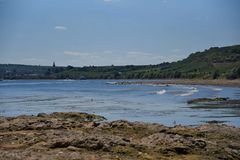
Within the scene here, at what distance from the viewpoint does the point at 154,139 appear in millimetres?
22938

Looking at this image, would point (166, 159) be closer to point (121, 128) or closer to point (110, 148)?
point (110, 148)

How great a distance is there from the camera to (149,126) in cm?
3094

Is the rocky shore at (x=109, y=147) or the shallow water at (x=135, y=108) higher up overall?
the rocky shore at (x=109, y=147)

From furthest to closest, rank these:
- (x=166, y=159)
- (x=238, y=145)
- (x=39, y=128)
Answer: (x=39, y=128) → (x=238, y=145) → (x=166, y=159)

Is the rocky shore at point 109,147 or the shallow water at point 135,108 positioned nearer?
the rocky shore at point 109,147

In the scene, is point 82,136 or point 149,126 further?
point 149,126

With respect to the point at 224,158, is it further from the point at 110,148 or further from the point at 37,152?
the point at 37,152

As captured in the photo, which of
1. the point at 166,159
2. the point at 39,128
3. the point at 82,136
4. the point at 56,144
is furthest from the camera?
the point at 39,128

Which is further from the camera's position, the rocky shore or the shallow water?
the shallow water

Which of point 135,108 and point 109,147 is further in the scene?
point 135,108

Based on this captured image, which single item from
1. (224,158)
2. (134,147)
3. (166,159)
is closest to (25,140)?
(134,147)

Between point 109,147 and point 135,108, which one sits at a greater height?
point 109,147

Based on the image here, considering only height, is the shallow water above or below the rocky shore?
below

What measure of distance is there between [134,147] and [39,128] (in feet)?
34.6
